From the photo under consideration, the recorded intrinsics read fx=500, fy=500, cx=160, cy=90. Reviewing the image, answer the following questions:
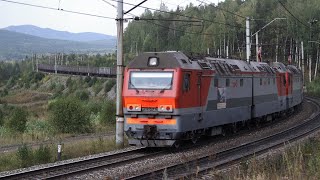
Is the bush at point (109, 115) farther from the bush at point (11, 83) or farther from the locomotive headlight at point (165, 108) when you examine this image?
the bush at point (11, 83)

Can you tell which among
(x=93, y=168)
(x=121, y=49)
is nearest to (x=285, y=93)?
(x=121, y=49)

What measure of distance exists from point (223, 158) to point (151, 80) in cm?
366

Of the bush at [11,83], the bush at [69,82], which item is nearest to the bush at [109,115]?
the bush at [69,82]

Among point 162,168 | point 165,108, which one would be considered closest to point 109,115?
point 165,108

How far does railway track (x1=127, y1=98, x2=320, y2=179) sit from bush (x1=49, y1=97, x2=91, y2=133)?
11.4 metres

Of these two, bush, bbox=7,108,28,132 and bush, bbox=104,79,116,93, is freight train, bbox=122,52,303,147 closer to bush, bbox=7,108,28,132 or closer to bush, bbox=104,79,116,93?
bush, bbox=7,108,28,132

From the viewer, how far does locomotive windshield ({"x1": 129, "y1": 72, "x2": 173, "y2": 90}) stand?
665 inches

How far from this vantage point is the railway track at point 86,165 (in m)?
12.9

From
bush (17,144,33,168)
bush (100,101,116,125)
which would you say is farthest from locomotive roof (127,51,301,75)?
bush (100,101,116,125)

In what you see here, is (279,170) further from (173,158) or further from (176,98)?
(176,98)

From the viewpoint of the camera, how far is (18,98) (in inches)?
3922

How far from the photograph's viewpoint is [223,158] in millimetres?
15750

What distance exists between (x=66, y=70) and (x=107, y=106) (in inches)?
3470

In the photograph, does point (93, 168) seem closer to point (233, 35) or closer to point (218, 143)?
point (218, 143)
